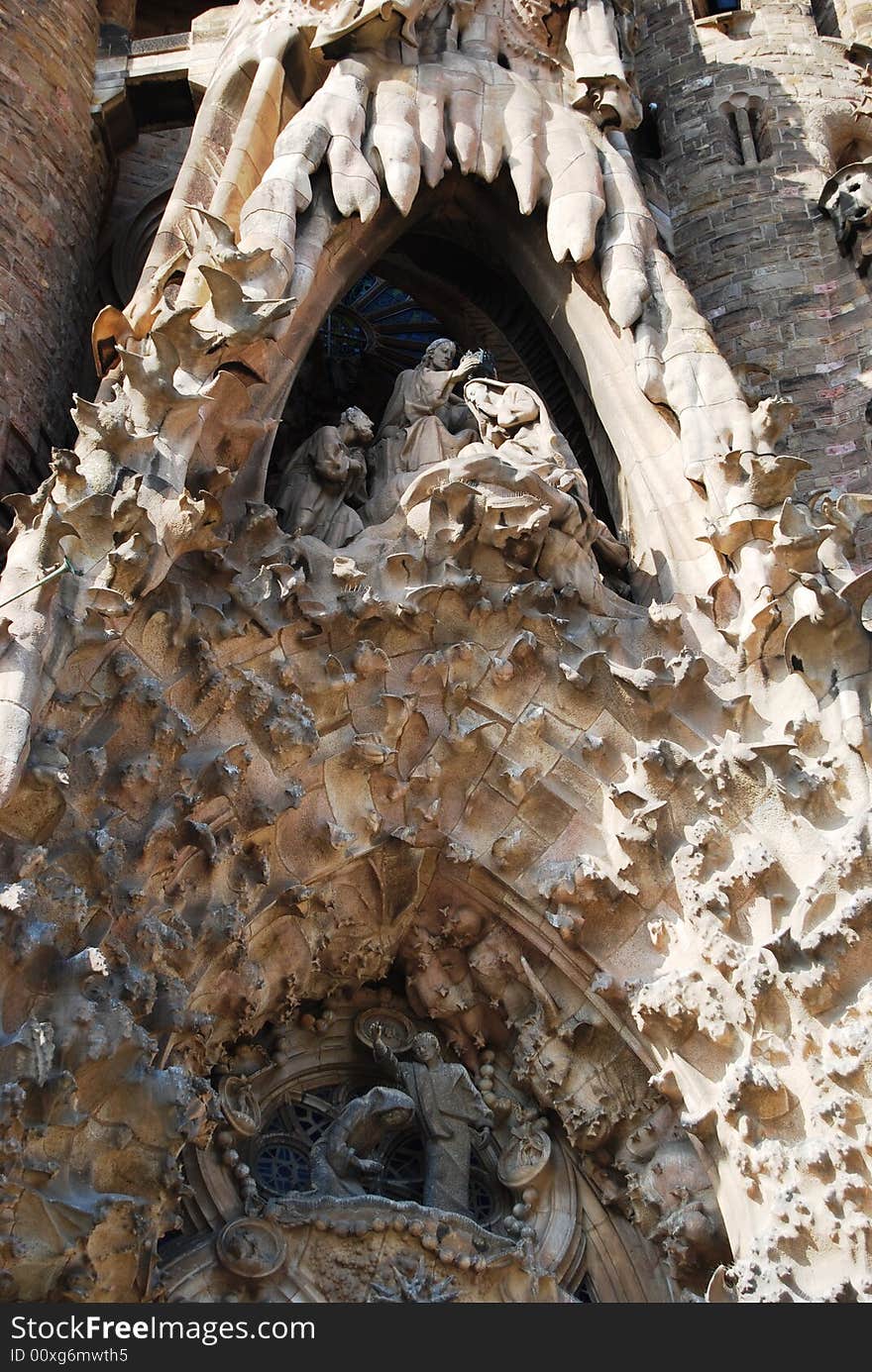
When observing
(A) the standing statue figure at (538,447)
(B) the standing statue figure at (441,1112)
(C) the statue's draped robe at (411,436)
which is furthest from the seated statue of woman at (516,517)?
(B) the standing statue figure at (441,1112)

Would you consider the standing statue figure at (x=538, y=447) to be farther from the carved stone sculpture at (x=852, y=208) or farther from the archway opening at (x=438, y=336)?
the carved stone sculpture at (x=852, y=208)

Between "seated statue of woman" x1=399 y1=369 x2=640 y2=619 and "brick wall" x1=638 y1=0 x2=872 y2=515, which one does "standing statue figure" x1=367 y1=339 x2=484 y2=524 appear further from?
"brick wall" x1=638 y1=0 x2=872 y2=515

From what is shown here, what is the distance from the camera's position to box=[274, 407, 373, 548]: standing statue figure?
802 cm

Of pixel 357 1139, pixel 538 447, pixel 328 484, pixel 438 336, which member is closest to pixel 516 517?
pixel 538 447

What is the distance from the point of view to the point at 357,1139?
707 centimetres

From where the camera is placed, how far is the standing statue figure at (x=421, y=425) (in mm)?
8266

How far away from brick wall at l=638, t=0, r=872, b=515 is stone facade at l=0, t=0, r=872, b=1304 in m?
1.96

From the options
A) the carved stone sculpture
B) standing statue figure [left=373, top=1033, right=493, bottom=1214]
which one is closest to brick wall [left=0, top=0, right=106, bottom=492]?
standing statue figure [left=373, top=1033, right=493, bottom=1214]

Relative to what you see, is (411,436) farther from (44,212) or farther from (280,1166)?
(280,1166)

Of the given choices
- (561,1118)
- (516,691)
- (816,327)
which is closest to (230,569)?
(516,691)

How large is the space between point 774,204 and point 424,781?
5987mm

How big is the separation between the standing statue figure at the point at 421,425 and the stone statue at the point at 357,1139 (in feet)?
7.85

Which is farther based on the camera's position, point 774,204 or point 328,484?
point 774,204

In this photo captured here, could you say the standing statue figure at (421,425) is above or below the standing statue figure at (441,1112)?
above
